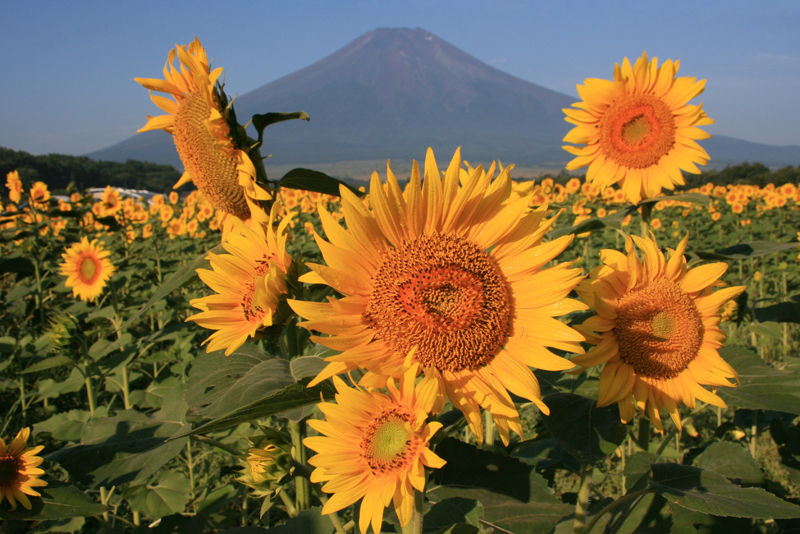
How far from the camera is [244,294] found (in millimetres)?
1154

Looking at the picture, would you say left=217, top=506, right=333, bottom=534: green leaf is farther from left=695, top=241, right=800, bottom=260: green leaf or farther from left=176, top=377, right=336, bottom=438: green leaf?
left=695, top=241, right=800, bottom=260: green leaf

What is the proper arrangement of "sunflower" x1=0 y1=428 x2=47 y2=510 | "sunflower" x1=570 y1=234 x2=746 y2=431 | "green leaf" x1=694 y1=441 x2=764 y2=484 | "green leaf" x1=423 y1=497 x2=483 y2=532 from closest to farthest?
"green leaf" x1=423 y1=497 x2=483 y2=532
"sunflower" x1=570 y1=234 x2=746 y2=431
"sunflower" x1=0 y1=428 x2=47 y2=510
"green leaf" x1=694 y1=441 x2=764 y2=484

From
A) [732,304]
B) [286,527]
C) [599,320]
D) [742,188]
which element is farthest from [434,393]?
[742,188]

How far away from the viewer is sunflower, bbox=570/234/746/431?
111cm

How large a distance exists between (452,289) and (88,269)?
395 centimetres

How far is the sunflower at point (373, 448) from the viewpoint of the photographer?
84 centimetres

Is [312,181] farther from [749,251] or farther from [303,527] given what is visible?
[749,251]

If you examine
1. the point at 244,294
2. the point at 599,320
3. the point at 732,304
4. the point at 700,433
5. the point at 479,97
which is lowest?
the point at 700,433

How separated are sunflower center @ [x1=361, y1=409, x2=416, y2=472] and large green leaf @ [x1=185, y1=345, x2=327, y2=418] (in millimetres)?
165

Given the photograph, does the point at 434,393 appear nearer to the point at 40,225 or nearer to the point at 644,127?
the point at 644,127

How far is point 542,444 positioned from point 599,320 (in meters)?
1.10

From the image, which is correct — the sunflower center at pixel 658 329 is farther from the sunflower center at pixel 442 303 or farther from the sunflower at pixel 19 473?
the sunflower at pixel 19 473

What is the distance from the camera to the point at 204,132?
4.49 ft

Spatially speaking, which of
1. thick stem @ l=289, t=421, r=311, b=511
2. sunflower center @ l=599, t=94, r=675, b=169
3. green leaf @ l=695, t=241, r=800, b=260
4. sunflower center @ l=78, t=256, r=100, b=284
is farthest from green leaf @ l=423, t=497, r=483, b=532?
sunflower center @ l=78, t=256, r=100, b=284
